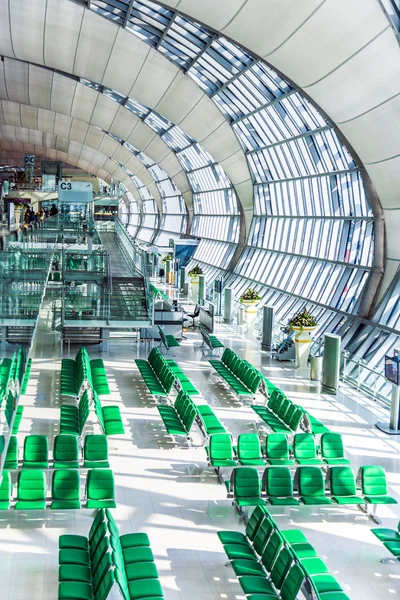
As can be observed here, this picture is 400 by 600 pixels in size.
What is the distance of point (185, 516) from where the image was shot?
35.6 feet

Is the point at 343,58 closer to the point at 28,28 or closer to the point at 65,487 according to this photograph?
the point at 65,487

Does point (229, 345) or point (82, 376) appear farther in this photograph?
point (229, 345)

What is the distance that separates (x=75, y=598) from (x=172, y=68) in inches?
1103

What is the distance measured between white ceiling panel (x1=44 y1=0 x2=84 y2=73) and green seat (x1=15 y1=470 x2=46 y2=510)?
22736mm

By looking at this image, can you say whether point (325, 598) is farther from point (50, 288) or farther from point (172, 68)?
point (172, 68)

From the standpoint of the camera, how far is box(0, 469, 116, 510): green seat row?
33.3 ft

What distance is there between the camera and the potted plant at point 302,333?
21.9 m

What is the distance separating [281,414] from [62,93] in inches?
1417

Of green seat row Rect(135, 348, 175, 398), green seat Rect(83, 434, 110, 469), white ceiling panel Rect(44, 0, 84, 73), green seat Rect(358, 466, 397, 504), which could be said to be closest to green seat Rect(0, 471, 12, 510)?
green seat Rect(83, 434, 110, 469)

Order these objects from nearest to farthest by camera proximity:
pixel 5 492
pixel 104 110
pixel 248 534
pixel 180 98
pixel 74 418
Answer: pixel 248 534, pixel 5 492, pixel 74 418, pixel 180 98, pixel 104 110

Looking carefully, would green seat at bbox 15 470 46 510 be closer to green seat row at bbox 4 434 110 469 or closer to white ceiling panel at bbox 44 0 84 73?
green seat row at bbox 4 434 110 469

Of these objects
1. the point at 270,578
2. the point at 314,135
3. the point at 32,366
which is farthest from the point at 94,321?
the point at 270,578

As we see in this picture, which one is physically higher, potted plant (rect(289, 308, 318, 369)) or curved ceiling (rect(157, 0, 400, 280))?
curved ceiling (rect(157, 0, 400, 280))

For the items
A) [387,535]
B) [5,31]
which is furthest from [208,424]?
[5,31]
